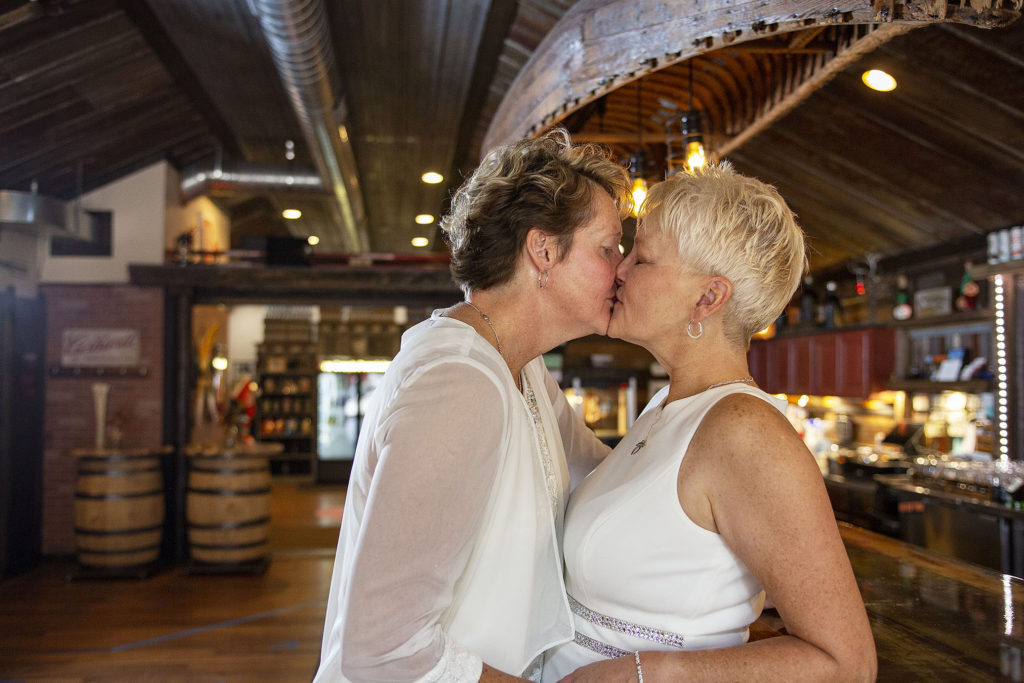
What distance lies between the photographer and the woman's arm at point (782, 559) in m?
1.16

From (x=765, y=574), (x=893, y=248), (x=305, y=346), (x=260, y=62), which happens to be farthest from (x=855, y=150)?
(x=305, y=346)

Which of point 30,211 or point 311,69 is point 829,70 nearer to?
point 311,69

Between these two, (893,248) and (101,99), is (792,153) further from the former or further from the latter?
(101,99)

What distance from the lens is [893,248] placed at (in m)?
7.19

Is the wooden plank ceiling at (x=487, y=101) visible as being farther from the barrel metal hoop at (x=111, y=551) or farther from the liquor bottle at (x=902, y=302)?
the barrel metal hoop at (x=111, y=551)

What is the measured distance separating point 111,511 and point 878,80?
6510 millimetres

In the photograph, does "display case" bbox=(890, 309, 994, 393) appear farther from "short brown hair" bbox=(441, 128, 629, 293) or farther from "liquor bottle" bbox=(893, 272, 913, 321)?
"short brown hair" bbox=(441, 128, 629, 293)

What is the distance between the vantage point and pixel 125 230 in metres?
7.68

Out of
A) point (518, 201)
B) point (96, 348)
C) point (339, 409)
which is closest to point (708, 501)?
point (518, 201)

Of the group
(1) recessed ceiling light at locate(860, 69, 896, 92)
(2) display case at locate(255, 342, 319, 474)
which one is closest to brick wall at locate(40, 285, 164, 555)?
(2) display case at locate(255, 342, 319, 474)

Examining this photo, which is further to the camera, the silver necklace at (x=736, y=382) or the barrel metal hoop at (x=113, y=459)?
the barrel metal hoop at (x=113, y=459)

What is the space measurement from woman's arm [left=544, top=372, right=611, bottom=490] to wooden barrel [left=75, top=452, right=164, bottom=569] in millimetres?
5683

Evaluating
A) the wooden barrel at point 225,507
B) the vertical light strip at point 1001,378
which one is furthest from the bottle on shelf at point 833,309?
the wooden barrel at point 225,507

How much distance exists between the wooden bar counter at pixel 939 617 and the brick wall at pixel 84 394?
21.9ft
